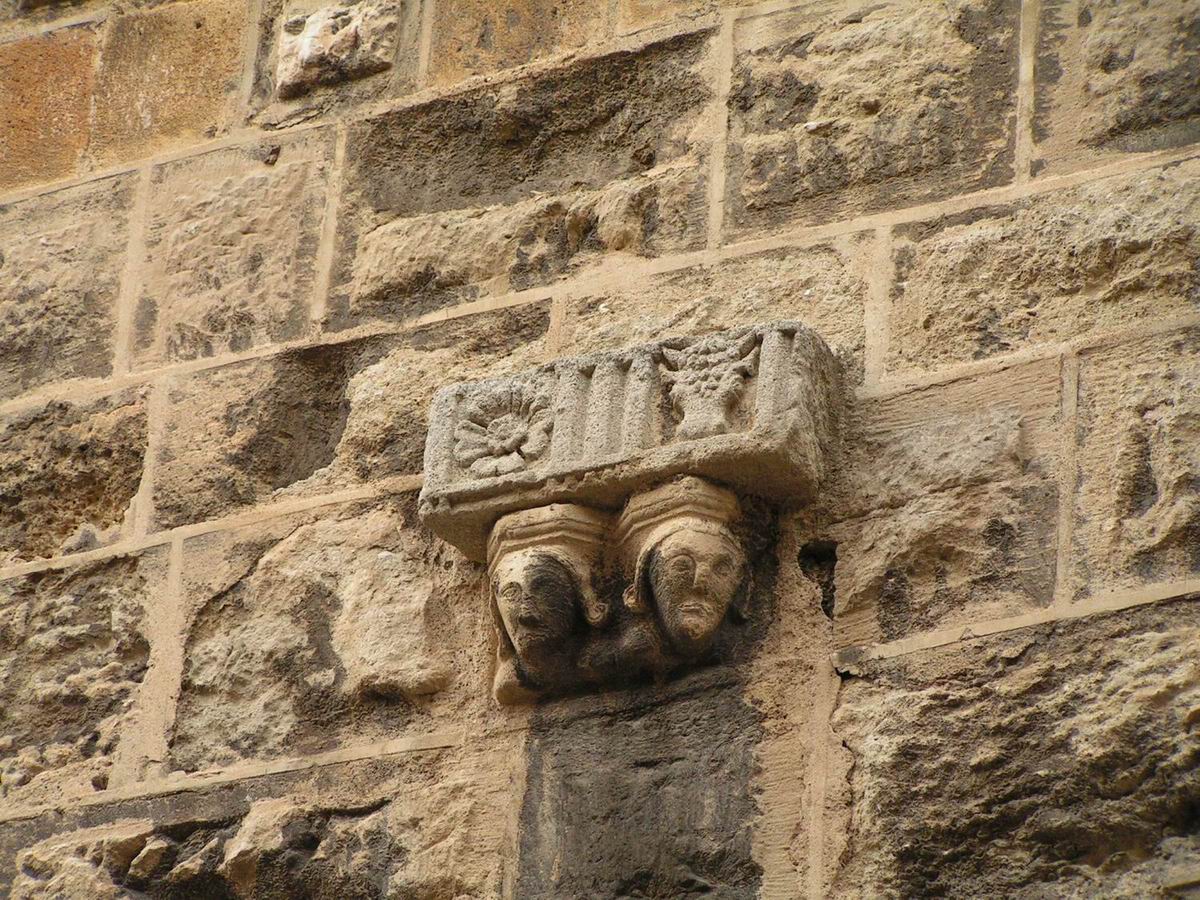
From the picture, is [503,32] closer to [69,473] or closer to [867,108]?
[867,108]

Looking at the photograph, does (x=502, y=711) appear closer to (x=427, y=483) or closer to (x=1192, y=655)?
(x=427, y=483)

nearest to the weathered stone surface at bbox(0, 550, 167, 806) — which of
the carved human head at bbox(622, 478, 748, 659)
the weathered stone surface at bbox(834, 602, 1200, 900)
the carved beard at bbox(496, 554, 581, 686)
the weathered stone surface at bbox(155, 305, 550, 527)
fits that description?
the weathered stone surface at bbox(155, 305, 550, 527)

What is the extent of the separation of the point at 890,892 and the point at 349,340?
132cm

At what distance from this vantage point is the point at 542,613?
3.28 meters

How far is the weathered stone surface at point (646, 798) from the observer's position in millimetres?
3121

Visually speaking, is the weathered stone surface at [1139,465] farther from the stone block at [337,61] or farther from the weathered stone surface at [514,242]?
the stone block at [337,61]

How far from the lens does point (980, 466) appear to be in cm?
325

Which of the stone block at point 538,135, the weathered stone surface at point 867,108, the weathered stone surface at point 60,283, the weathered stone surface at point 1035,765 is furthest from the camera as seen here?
the weathered stone surface at point 60,283

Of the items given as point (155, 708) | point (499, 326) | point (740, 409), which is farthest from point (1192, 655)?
point (155, 708)

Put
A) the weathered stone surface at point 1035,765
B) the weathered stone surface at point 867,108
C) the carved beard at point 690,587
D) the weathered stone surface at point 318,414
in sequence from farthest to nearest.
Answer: the weathered stone surface at point 318,414 < the weathered stone surface at point 867,108 < the carved beard at point 690,587 < the weathered stone surface at point 1035,765

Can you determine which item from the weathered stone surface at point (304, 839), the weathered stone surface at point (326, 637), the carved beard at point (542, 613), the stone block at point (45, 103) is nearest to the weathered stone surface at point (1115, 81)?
the carved beard at point (542, 613)

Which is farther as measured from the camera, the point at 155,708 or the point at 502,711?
the point at 155,708

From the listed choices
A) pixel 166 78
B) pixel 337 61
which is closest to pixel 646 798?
pixel 337 61

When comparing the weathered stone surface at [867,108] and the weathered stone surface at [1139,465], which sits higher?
the weathered stone surface at [867,108]
